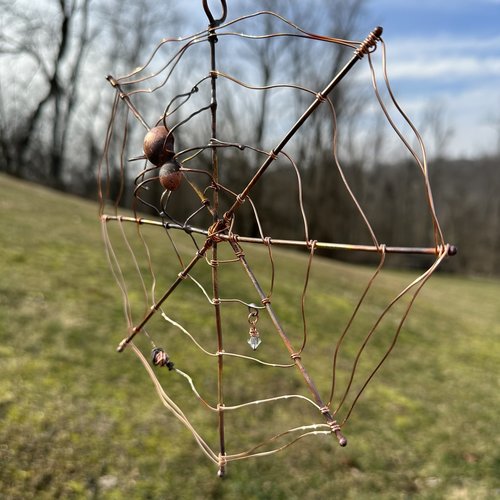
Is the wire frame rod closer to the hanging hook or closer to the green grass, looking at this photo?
the hanging hook

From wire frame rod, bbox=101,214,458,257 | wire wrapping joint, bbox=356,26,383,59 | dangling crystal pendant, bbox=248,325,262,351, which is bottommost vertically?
dangling crystal pendant, bbox=248,325,262,351

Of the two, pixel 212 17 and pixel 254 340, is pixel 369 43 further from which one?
pixel 254 340

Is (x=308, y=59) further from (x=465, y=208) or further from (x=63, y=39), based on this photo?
(x=465, y=208)

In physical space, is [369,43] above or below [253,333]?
above

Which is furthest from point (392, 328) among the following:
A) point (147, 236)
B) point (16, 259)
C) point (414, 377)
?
point (16, 259)

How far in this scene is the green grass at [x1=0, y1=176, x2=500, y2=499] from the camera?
2.81 metres

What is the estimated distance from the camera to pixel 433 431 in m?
4.03

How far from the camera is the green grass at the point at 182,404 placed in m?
2.81

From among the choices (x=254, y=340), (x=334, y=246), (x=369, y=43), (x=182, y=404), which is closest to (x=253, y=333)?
(x=254, y=340)

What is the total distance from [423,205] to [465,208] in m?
2.59

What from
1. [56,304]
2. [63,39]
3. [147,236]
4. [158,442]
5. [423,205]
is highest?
[63,39]

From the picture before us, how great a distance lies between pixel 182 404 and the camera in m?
3.61

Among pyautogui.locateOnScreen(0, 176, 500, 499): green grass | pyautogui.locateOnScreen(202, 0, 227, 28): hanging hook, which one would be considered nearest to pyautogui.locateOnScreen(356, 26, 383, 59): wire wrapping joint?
pyautogui.locateOnScreen(202, 0, 227, 28): hanging hook

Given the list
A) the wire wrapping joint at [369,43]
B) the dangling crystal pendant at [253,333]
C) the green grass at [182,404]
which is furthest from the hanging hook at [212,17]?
the green grass at [182,404]
